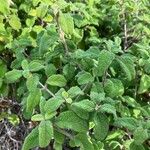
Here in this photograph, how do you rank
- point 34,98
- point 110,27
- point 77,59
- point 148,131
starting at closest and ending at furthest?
A: point 148,131
point 34,98
point 77,59
point 110,27

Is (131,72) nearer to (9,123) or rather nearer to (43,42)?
(43,42)

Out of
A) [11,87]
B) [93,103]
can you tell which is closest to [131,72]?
[93,103]

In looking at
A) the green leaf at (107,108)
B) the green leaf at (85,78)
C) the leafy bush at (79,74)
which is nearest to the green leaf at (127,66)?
the leafy bush at (79,74)

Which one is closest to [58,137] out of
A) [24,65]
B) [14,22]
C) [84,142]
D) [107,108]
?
[84,142]

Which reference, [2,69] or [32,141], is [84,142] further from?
[2,69]

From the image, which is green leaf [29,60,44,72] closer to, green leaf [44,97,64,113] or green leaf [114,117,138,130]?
green leaf [44,97,64,113]

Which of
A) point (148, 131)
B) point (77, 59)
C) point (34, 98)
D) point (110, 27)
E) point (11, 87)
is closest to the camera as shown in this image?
point (148, 131)
